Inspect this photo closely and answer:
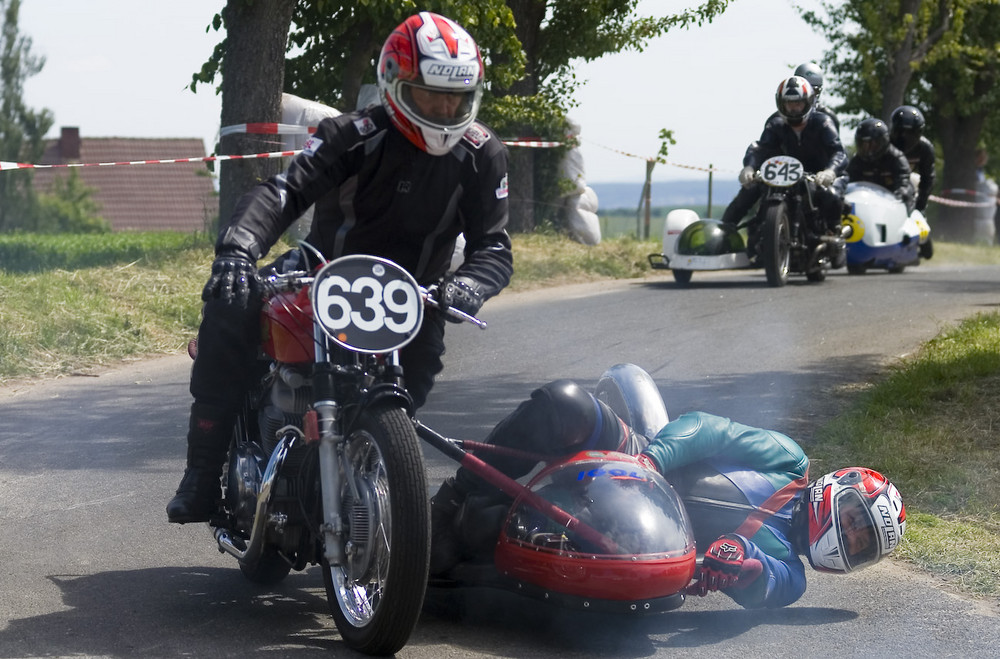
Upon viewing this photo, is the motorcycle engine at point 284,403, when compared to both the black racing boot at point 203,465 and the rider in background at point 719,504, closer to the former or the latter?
the black racing boot at point 203,465

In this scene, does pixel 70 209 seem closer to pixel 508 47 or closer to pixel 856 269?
pixel 508 47

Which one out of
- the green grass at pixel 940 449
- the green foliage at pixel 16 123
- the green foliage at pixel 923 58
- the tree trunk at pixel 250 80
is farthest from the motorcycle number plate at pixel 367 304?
the green foliage at pixel 16 123

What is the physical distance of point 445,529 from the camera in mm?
4422

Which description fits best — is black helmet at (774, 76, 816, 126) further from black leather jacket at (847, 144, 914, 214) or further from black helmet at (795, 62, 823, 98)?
black leather jacket at (847, 144, 914, 214)

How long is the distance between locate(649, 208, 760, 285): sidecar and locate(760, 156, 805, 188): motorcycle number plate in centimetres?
75

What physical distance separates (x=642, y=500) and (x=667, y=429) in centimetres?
60

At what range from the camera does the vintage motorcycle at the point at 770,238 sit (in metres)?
13.6

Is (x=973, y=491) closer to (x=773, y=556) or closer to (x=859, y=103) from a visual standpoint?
(x=773, y=556)

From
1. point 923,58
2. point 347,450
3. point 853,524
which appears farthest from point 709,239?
point 923,58

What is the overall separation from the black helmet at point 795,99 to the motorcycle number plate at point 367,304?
10.5 meters

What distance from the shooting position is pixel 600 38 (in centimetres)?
1952

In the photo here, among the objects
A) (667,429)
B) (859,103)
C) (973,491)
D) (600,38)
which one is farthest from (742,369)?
(859,103)

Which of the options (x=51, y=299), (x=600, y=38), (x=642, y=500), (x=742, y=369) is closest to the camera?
(x=642, y=500)

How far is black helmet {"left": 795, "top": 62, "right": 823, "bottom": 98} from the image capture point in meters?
14.5
